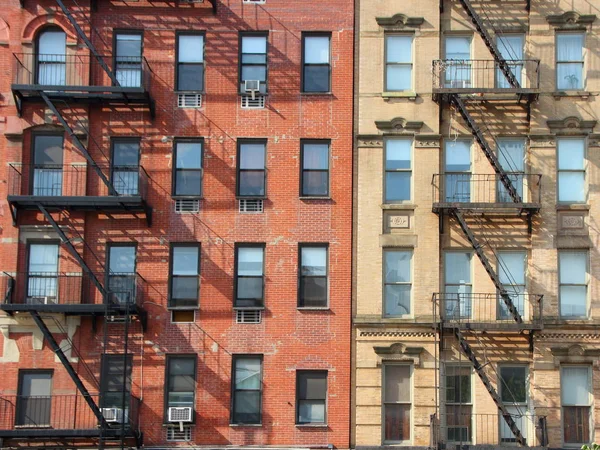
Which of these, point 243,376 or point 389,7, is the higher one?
point 389,7

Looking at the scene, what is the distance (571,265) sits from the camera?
1094 inches

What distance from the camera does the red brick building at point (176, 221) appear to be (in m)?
27.1

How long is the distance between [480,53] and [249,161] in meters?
7.23

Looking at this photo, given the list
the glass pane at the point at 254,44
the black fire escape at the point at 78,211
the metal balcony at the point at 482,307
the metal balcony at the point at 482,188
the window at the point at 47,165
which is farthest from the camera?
the glass pane at the point at 254,44

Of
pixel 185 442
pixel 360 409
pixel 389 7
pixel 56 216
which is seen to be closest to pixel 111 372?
pixel 185 442

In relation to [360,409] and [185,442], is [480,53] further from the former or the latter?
[185,442]

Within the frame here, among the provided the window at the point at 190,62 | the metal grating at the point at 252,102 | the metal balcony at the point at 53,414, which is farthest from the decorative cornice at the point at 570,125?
the metal balcony at the point at 53,414

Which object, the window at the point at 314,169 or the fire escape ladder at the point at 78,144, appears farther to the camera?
the window at the point at 314,169

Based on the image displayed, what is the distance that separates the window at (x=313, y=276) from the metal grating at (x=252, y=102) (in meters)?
4.16

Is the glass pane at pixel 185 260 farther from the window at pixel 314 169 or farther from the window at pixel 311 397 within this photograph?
the window at pixel 311 397

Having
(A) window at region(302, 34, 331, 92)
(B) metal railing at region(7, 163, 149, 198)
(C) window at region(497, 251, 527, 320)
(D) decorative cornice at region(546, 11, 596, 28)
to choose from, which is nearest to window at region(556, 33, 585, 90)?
(D) decorative cornice at region(546, 11, 596, 28)

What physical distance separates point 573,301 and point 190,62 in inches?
495

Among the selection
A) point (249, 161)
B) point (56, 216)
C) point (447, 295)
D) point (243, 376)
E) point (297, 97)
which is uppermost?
point (297, 97)

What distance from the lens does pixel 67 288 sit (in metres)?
27.5
